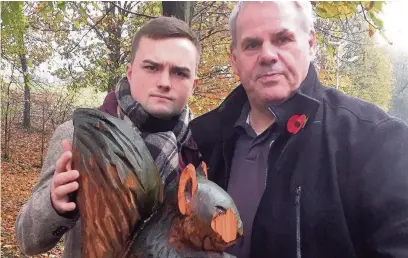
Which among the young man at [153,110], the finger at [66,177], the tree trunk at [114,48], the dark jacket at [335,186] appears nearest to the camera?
the finger at [66,177]

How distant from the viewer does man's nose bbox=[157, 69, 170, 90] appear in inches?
59.9

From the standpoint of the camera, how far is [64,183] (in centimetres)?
125

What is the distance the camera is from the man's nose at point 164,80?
1521 mm

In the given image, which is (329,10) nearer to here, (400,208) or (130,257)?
(400,208)

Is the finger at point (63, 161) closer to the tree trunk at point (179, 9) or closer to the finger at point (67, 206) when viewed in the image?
the finger at point (67, 206)

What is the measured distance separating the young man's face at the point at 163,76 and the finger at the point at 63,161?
35 cm

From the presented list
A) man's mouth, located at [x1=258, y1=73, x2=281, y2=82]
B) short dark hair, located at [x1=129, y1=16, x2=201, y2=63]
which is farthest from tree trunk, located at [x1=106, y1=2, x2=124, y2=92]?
man's mouth, located at [x1=258, y1=73, x2=281, y2=82]

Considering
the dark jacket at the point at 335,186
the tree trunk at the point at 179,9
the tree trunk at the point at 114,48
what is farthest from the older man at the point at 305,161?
the tree trunk at the point at 114,48

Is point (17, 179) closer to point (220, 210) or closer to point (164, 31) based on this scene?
point (164, 31)

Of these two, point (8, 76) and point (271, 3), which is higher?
point (271, 3)

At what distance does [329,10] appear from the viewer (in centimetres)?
311

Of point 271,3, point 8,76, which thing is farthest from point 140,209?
point 8,76

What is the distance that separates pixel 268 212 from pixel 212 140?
1.51 ft

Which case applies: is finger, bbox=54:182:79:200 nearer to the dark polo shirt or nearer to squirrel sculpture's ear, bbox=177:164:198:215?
squirrel sculpture's ear, bbox=177:164:198:215
